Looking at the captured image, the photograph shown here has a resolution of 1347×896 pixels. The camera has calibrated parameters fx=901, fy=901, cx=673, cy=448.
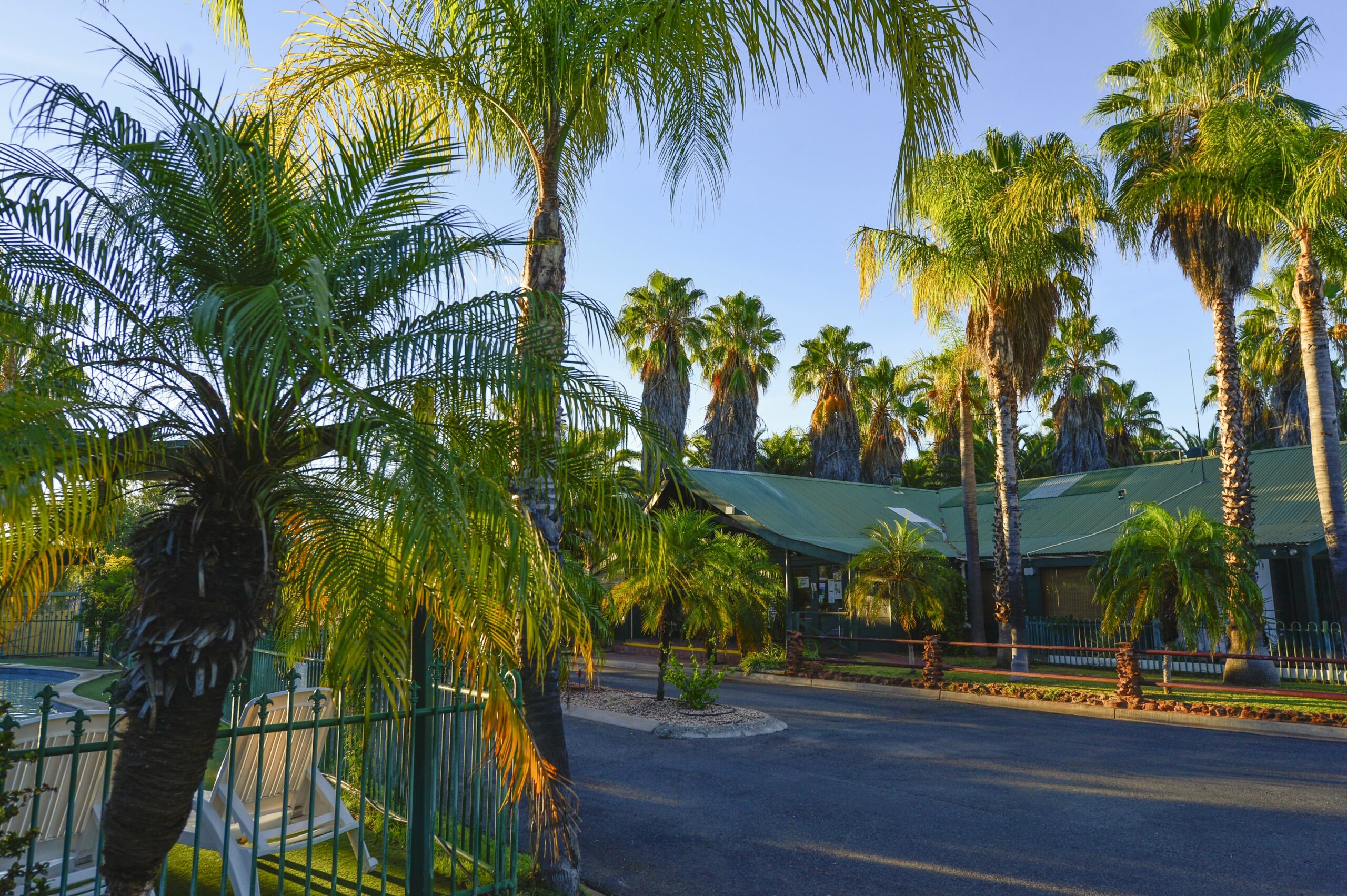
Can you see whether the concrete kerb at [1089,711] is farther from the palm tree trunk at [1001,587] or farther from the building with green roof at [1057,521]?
the building with green roof at [1057,521]

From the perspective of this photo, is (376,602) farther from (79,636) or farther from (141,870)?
(79,636)

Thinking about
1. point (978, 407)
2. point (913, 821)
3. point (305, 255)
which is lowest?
point (913, 821)

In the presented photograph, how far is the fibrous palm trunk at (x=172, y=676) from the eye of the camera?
413 cm

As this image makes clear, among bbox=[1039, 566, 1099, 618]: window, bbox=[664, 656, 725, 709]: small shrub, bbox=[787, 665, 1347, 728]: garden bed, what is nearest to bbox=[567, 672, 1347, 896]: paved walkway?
bbox=[787, 665, 1347, 728]: garden bed

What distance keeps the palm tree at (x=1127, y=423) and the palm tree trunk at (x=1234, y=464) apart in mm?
19388

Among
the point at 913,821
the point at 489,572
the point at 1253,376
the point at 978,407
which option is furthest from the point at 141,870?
the point at 1253,376

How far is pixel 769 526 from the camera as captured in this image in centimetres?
2533

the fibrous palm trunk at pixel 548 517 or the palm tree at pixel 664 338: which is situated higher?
the palm tree at pixel 664 338

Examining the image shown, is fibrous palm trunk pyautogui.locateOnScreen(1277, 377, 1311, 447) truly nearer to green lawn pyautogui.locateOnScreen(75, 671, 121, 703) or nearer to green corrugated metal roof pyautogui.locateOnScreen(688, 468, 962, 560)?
green corrugated metal roof pyautogui.locateOnScreen(688, 468, 962, 560)

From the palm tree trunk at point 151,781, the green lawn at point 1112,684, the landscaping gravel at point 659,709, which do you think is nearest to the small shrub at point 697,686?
the landscaping gravel at point 659,709

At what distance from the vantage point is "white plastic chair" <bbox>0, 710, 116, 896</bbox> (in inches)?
202

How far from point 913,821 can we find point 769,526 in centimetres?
1706

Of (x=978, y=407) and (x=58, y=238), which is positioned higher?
(x=978, y=407)

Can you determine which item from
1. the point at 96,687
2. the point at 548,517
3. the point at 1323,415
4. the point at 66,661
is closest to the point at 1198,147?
the point at 1323,415
